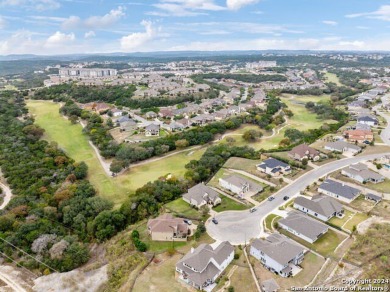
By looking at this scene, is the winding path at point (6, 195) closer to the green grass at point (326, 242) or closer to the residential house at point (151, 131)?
the residential house at point (151, 131)

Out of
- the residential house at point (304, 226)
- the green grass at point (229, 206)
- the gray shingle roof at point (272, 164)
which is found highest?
the gray shingle roof at point (272, 164)

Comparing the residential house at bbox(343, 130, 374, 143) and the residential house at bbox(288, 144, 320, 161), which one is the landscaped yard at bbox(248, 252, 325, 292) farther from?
the residential house at bbox(343, 130, 374, 143)

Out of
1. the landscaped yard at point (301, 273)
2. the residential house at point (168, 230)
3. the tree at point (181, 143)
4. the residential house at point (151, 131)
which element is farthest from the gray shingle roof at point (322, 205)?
the residential house at point (151, 131)

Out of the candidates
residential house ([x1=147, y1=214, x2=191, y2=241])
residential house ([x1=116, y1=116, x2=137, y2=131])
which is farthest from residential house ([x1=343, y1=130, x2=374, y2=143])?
residential house ([x1=116, y1=116, x2=137, y2=131])

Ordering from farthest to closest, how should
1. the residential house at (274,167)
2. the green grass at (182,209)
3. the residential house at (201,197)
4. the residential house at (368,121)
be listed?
the residential house at (368,121) → the residential house at (274,167) → the residential house at (201,197) → the green grass at (182,209)

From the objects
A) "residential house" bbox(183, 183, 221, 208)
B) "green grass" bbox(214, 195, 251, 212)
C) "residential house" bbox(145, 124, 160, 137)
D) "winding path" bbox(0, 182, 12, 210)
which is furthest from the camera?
→ "residential house" bbox(145, 124, 160, 137)

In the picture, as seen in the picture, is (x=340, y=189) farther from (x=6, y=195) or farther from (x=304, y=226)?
(x=6, y=195)

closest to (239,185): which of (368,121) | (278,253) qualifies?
(278,253)
